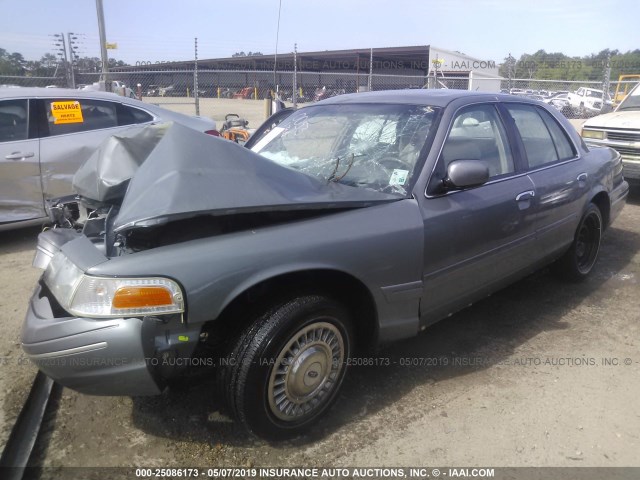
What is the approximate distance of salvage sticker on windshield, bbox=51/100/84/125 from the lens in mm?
5156

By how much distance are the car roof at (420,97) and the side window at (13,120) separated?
325 centimetres

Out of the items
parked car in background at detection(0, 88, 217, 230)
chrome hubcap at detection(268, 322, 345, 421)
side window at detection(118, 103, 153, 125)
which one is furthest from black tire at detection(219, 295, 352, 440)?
side window at detection(118, 103, 153, 125)

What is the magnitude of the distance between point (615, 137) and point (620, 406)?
6280 millimetres

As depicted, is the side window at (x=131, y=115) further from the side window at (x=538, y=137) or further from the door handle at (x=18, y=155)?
the side window at (x=538, y=137)

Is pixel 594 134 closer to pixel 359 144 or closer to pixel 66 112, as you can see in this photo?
pixel 359 144

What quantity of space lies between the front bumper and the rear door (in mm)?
3369

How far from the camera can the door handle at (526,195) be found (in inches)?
128

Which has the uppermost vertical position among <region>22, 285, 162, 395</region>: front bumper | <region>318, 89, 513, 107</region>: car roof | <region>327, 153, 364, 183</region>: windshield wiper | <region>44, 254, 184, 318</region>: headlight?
<region>318, 89, 513, 107</region>: car roof

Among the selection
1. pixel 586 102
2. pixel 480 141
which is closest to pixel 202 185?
pixel 480 141

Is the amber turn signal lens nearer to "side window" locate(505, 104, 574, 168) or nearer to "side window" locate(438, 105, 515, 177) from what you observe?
"side window" locate(438, 105, 515, 177)

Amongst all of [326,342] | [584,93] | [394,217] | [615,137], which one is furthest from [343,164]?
[584,93]

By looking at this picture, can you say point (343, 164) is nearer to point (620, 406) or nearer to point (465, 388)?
point (465, 388)

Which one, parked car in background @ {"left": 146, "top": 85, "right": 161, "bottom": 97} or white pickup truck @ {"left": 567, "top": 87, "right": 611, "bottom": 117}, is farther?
parked car in background @ {"left": 146, "top": 85, "right": 161, "bottom": 97}

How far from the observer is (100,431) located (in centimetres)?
250
